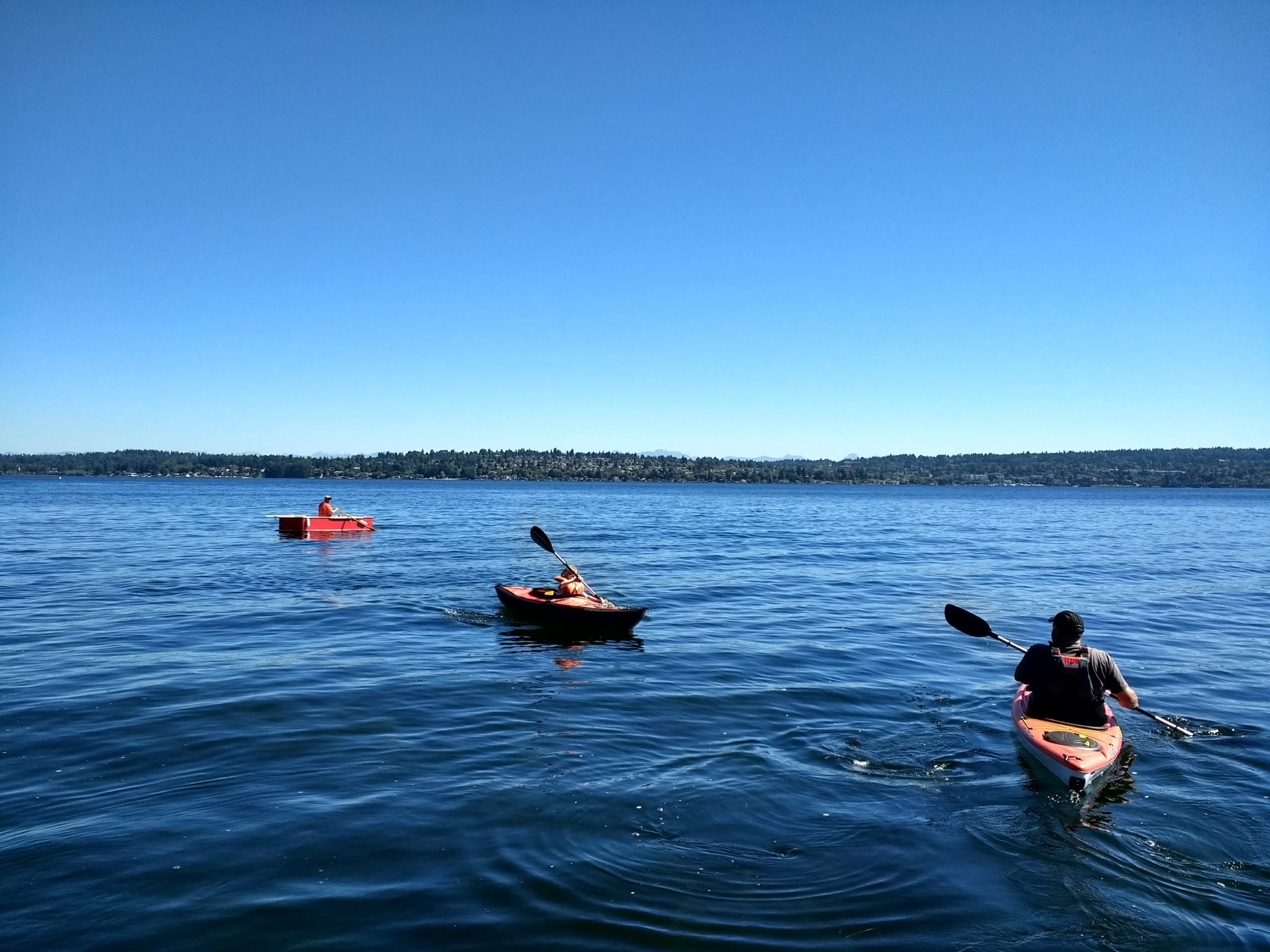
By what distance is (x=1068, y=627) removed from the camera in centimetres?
1009

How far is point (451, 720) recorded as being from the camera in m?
12.1

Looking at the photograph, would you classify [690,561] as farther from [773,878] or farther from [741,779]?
[773,878]

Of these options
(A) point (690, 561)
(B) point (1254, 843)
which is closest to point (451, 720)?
(B) point (1254, 843)

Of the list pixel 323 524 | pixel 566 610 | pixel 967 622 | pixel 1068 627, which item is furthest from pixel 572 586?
pixel 323 524

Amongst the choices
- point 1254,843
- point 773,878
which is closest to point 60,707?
point 773,878

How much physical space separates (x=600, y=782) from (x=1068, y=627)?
6.11 meters

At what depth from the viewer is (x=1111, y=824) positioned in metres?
8.66

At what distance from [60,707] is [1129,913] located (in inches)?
557

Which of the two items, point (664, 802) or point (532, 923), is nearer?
point (532, 923)

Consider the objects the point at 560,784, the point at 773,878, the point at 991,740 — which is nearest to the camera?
the point at 773,878

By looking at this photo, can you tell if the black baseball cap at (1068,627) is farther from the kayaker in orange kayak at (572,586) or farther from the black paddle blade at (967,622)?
the kayaker in orange kayak at (572,586)

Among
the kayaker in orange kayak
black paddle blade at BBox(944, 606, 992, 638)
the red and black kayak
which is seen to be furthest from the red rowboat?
black paddle blade at BBox(944, 606, 992, 638)

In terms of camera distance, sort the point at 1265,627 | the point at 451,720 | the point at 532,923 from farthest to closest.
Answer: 1. the point at 1265,627
2. the point at 451,720
3. the point at 532,923

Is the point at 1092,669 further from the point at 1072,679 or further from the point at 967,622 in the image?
the point at 967,622
